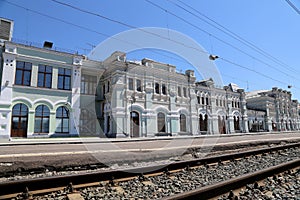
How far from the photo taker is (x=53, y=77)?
23.7 m

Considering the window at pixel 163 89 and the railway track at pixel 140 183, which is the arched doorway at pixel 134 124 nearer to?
the window at pixel 163 89

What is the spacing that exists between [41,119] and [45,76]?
4966 mm

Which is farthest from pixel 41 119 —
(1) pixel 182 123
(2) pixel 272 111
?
(2) pixel 272 111

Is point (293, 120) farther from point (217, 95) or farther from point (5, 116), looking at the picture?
point (5, 116)

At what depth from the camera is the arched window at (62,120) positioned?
75.8 feet

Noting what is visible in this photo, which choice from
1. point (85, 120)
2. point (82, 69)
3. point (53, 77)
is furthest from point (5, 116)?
point (82, 69)

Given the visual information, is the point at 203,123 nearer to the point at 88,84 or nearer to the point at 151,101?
the point at 151,101

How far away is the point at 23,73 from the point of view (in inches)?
870

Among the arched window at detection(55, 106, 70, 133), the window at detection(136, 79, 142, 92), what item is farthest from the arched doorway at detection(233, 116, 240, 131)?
the arched window at detection(55, 106, 70, 133)

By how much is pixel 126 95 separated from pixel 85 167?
1877cm

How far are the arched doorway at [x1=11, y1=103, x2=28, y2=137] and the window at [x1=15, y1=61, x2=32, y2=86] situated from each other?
2.53m

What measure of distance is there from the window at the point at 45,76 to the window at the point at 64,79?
3.21 ft

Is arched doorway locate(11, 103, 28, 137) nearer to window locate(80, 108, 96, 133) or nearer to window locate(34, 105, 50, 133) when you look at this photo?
window locate(34, 105, 50, 133)

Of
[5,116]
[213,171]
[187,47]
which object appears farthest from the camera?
[5,116]
